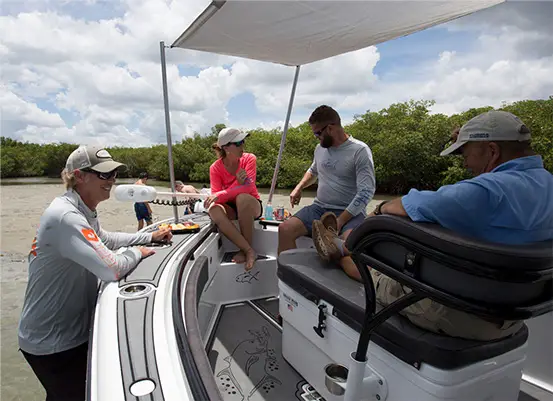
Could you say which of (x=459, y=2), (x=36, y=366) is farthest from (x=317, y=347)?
(x=459, y=2)

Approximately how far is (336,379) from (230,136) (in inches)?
69.9

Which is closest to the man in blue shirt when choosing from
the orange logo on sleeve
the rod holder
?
the rod holder

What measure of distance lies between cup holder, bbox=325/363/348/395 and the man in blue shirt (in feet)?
1.00

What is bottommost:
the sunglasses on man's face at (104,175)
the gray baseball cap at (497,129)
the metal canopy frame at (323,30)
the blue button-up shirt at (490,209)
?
the blue button-up shirt at (490,209)

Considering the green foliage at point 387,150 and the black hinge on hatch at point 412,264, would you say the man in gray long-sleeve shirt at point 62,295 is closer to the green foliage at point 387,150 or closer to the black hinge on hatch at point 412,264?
the black hinge on hatch at point 412,264

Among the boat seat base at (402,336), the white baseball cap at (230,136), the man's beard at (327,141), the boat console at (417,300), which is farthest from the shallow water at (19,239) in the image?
the boat console at (417,300)

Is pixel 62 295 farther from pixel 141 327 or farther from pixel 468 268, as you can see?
pixel 468 268

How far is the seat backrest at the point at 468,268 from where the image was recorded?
73 centimetres

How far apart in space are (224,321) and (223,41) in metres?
1.85

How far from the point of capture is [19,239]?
499 inches

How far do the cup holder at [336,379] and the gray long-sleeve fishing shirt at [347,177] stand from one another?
42.9 inches

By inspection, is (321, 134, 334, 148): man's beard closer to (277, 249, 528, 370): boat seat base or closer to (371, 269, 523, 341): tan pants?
(277, 249, 528, 370): boat seat base

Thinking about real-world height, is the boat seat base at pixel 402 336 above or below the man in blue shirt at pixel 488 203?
below

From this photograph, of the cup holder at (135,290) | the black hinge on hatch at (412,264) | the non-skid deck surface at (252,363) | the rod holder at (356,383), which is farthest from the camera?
the non-skid deck surface at (252,363)
